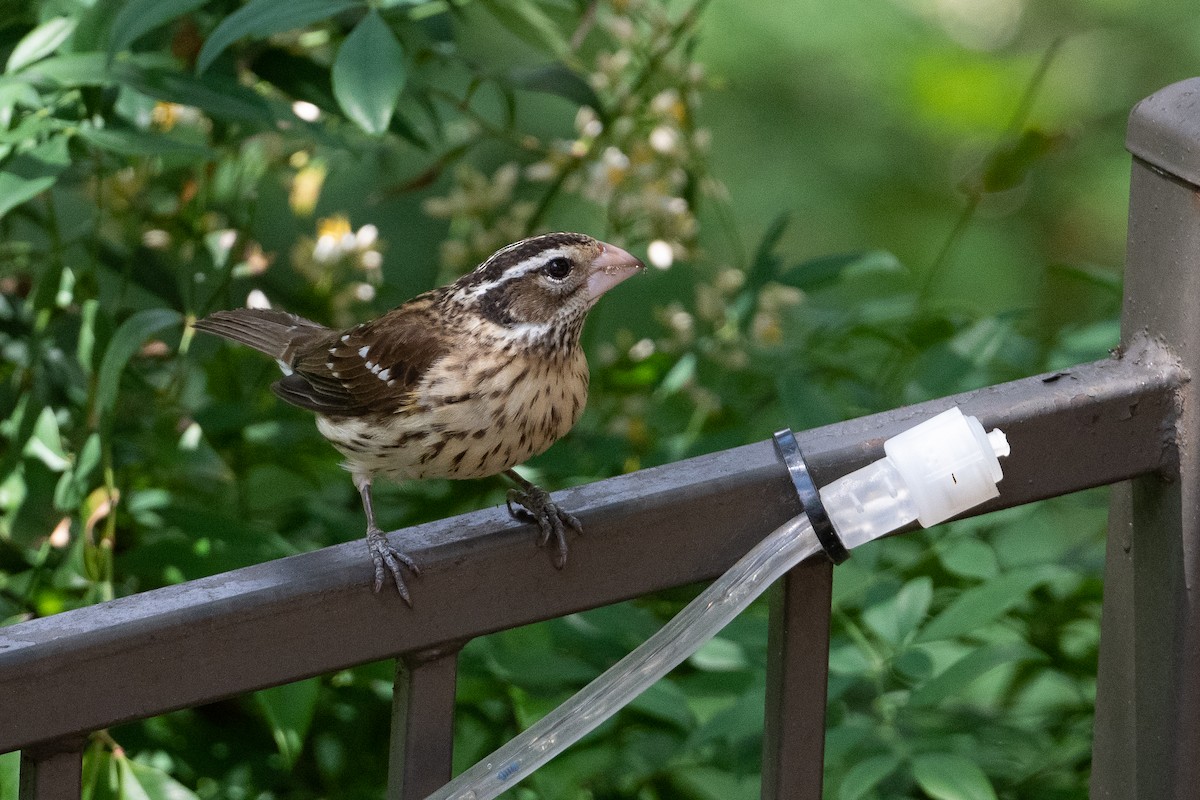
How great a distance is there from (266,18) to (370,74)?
18 cm

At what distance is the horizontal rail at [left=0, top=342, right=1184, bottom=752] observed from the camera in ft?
4.43

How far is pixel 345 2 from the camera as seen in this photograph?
208cm

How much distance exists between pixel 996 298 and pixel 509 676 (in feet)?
11.9

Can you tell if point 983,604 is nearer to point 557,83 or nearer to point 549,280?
point 549,280

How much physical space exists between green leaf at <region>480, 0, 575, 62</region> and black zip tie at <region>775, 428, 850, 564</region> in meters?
1.35

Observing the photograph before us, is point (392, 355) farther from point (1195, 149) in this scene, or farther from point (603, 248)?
point (1195, 149)

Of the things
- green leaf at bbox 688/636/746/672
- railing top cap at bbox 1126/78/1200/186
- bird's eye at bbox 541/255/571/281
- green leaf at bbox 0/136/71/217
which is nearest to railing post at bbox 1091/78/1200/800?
railing top cap at bbox 1126/78/1200/186

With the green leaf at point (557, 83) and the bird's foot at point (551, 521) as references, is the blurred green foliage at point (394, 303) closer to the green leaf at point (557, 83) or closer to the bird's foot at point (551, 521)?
the green leaf at point (557, 83)

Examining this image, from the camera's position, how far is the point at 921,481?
1615 millimetres

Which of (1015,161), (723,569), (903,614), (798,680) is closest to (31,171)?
(723,569)

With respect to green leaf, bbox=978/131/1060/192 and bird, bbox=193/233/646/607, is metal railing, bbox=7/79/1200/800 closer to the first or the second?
bird, bbox=193/233/646/607

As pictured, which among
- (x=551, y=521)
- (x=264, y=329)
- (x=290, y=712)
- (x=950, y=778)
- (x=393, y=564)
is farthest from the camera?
(x=264, y=329)

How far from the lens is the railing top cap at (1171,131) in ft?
5.71

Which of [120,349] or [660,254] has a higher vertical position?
[660,254]
